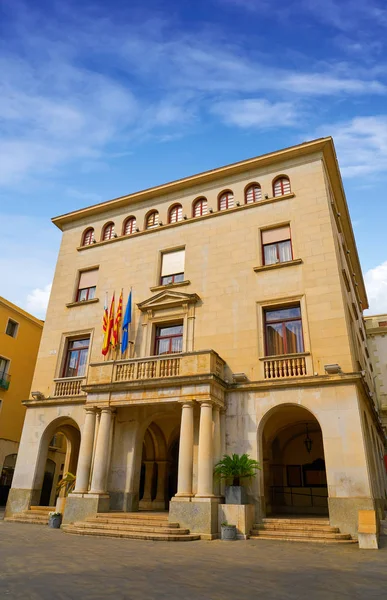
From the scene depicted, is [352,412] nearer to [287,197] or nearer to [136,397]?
[136,397]

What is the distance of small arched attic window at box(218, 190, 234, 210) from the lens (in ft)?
70.1

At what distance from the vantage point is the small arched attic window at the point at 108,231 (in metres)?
24.1

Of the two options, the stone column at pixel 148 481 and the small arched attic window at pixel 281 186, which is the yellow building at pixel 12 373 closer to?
the stone column at pixel 148 481

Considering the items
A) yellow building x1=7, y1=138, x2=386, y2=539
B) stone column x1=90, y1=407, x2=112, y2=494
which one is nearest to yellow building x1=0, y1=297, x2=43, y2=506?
yellow building x1=7, y1=138, x2=386, y2=539

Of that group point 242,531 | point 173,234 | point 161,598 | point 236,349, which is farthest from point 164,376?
point 161,598

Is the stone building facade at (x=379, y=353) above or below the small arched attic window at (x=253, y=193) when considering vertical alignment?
below

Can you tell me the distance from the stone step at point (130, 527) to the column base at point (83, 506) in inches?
25.8

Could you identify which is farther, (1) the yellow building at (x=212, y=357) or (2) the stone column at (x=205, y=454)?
(1) the yellow building at (x=212, y=357)

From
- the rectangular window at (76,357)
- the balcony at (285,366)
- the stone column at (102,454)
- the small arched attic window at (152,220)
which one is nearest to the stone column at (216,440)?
the balcony at (285,366)

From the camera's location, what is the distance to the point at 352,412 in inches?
555

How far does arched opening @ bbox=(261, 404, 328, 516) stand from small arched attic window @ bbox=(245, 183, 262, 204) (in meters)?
10.8

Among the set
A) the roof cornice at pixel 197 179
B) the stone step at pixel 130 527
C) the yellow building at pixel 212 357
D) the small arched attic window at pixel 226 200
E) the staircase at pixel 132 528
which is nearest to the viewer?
the staircase at pixel 132 528

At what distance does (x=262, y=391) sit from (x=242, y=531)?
4819 millimetres

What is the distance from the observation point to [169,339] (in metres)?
19.2
